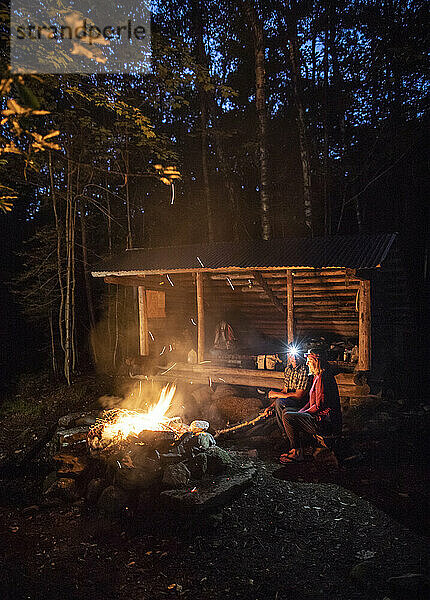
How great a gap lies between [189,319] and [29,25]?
9965mm

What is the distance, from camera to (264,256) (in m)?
9.88

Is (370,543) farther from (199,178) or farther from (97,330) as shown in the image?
(199,178)

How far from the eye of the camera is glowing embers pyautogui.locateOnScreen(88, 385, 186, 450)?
6266mm

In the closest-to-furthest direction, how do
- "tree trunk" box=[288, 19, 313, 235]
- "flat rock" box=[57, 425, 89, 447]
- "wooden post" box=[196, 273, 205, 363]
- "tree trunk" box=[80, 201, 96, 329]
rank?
"flat rock" box=[57, 425, 89, 447], "wooden post" box=[196, 273, 205, 363], "tree trunk" box=[80, 201, 96, 329], "tree trunk" box=[288, 19, 313, 235]

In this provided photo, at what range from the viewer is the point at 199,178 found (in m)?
22.3

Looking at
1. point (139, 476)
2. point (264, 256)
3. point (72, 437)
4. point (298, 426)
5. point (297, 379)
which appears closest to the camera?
point (139, 476)

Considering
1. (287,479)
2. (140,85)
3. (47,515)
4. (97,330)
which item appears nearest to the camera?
(47,515)

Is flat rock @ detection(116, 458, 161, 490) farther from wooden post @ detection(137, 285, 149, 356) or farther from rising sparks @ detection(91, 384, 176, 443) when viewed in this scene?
wooden post @ detection(137, 285, 149, 356)

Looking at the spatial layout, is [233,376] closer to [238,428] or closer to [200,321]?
[200,321]

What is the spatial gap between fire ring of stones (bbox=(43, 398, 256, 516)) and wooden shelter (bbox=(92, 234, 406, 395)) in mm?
3986

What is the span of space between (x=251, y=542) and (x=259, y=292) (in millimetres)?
8271

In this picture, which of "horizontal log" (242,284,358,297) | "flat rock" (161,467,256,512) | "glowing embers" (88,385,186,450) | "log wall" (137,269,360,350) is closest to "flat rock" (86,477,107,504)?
"glowing embers" (88,385,186,450)

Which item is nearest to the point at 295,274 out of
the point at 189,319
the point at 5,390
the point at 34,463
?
the point at 189,319

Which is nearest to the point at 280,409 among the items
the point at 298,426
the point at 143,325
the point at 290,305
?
the point at 298,426
